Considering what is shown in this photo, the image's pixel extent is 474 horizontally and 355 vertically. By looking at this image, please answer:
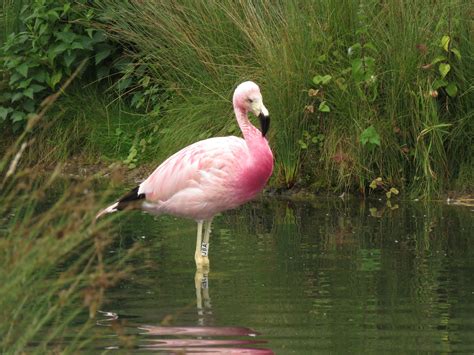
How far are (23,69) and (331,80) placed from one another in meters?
3.51

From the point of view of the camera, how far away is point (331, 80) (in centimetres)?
1082

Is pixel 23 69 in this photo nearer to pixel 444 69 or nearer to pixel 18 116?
pixel 18 116

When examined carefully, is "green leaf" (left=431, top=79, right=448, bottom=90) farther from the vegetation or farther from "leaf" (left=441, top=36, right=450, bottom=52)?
"leaf" (left=441, top=36, right=450, bottom=52)

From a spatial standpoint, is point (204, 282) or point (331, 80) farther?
point (331, 80)

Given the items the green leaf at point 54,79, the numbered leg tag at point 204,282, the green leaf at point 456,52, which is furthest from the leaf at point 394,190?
the green leaf at point 54,79

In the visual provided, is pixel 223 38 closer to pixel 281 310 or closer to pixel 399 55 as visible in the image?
pixel 399 55

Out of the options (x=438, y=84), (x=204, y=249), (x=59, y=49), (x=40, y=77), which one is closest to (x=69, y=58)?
(x=59, y=49)

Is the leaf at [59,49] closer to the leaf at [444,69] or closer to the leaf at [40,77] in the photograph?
the leaf at [40,77]

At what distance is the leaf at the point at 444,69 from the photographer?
1030 cm

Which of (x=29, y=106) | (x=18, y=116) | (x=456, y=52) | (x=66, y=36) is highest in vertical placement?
(x=66, y=36)

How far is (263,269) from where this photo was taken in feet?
25.5

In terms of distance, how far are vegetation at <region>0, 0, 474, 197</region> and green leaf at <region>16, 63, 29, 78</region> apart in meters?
1.05

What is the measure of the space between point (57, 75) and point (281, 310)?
22.1 ft

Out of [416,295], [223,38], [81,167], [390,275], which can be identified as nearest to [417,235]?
[390,275]
